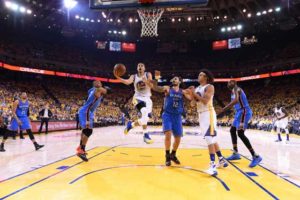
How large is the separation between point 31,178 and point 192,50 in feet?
142

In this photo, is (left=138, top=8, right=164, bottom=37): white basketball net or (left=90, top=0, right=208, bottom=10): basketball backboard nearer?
(left=90, top=0, right=208, bottom=10): basketball backboard

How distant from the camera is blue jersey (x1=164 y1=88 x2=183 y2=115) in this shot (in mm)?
6758

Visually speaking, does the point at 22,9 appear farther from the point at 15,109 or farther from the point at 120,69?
the point at 120,69

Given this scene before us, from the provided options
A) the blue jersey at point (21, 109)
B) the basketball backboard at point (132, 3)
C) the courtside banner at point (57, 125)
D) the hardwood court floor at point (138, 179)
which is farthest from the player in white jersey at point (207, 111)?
the courtside banner at point (57, 125)

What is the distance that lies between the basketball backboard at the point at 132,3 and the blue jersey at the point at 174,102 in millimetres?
2870

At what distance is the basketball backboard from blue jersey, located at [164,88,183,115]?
2870 mm

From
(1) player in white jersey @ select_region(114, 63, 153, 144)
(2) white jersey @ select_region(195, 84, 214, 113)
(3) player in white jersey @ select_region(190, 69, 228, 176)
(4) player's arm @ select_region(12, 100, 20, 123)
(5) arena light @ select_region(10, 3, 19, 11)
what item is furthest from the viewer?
(5) arena light @ select_region(10, 3, 19, 11)

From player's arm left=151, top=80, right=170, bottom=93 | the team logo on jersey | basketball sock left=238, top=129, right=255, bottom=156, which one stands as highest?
the team logo on jersey

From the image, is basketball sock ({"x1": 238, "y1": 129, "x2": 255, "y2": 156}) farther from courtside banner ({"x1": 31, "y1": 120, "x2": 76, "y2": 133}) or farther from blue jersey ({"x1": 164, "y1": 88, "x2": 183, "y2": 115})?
courtside banner ({"x1": 31, "y1": 120, "x2": 76, "y2": 133})

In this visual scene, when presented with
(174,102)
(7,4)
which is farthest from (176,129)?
(7,4)

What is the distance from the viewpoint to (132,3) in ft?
27.1

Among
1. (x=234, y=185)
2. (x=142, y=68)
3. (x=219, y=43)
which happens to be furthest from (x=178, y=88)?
(x=219, y=43)

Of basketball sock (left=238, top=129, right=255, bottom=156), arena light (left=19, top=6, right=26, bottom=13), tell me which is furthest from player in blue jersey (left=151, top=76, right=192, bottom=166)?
arena light (left=19, top=6, right=26, bottom=13)

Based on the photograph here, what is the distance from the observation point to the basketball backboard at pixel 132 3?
7.98 meters
